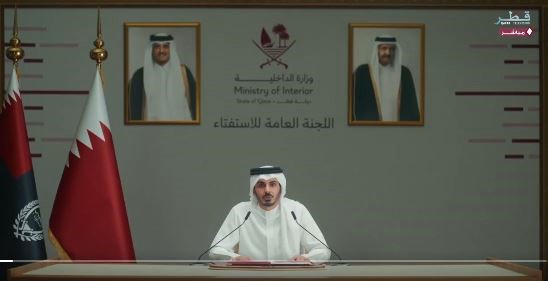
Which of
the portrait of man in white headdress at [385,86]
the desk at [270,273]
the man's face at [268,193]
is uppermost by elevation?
the portrait of man in white headdress at [385,86]

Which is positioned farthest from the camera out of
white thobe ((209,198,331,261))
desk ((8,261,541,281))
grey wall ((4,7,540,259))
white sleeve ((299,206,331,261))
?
grey wall ((4,7,540,259))

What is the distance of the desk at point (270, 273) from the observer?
269 cm

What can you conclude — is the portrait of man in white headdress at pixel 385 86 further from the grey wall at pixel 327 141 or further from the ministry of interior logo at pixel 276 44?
the ministry of interior logo at pixel 276 44

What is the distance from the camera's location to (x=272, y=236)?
455 centimetres

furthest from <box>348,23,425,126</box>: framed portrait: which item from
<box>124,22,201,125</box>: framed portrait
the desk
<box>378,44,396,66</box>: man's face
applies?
the desk

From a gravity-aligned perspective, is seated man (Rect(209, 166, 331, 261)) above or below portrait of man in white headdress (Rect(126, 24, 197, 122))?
below

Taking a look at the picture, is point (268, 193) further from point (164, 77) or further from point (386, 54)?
point (386, 54)

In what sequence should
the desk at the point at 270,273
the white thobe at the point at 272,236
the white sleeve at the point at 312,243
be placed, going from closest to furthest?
1. the desk at the point at 270,273
2. the white sleeve at the point at 312,243
3. the white thobe at the point at 272,236

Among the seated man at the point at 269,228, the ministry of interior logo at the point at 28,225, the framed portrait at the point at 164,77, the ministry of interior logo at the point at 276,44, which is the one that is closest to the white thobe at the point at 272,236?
the seated man at the point at 269,228

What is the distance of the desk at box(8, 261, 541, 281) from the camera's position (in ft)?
8.84

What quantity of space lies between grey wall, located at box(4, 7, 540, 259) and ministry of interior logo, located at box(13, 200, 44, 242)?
3.08 ft

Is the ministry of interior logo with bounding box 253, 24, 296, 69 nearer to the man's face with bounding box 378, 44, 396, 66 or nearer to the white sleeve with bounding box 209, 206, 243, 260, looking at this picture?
the man's face with bounding box 378, 44, 396, 66

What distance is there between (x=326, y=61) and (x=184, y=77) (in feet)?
3.16

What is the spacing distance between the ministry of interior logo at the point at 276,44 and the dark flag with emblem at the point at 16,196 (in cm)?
169
